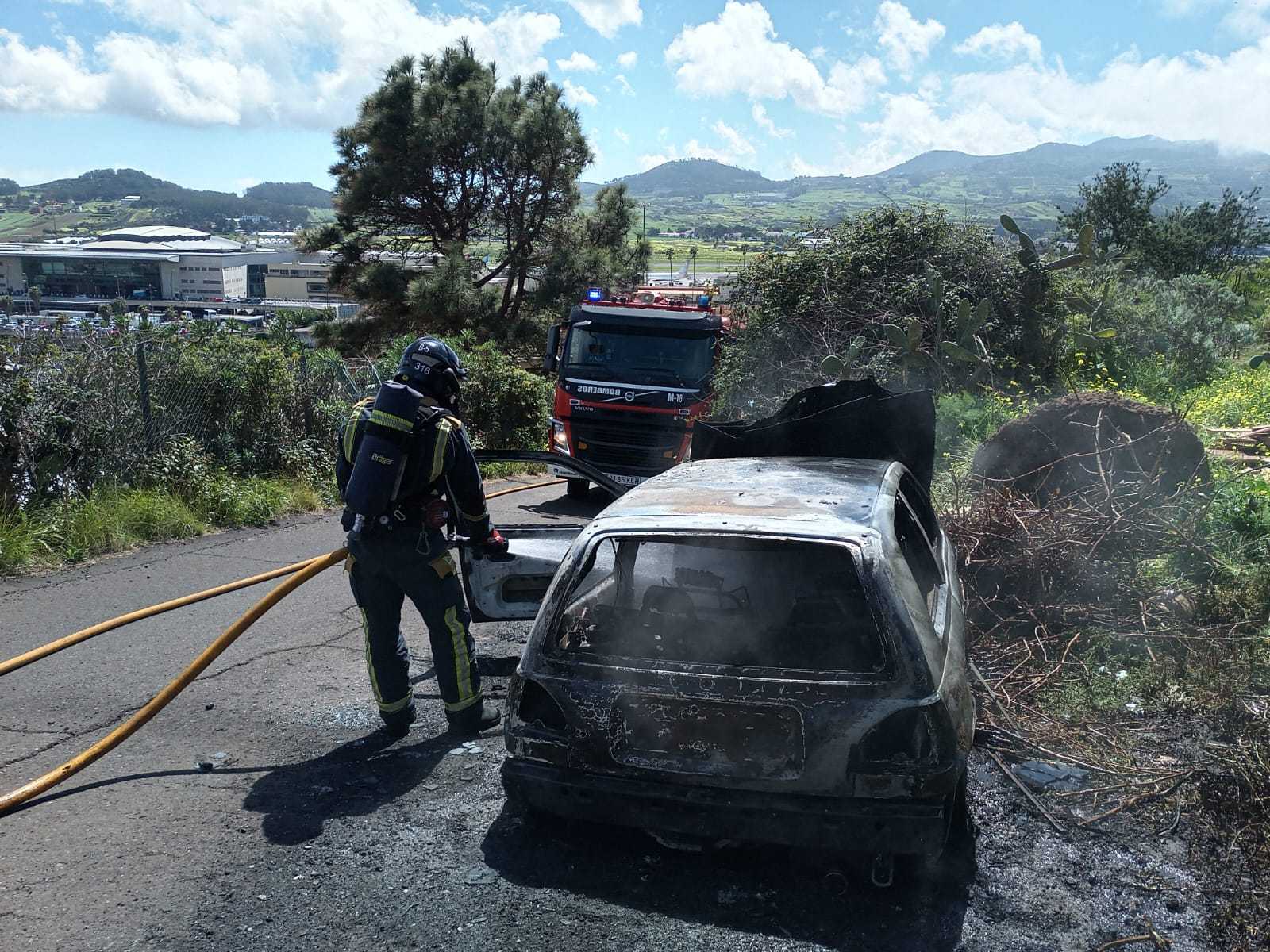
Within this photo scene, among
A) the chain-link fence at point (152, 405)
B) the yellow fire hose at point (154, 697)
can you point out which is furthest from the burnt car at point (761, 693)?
the chain-link fence at point (152, 405)

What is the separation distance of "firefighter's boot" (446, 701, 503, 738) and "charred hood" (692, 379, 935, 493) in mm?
2766

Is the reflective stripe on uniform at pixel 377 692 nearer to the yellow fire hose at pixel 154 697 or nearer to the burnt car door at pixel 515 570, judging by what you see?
the yellow fire hose at pixel 154 697

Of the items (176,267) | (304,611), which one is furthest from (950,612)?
(176,267)

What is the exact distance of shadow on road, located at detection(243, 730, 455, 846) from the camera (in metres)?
4.01

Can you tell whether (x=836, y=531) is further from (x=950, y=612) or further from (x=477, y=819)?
(x=477, y=819)

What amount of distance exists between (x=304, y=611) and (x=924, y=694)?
502cm

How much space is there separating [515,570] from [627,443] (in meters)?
5.75

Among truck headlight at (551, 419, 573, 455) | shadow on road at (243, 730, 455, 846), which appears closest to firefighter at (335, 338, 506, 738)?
shadow on road at (243, 730, 455, 846)

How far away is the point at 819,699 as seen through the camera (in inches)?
127

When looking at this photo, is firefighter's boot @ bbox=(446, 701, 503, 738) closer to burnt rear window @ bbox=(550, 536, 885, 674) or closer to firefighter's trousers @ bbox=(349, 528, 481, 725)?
firefighter's trousers @ bbox=(349, 528, 481, 725)

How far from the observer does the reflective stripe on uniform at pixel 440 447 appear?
4.55 m

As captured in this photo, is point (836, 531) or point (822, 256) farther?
point (822, 256)

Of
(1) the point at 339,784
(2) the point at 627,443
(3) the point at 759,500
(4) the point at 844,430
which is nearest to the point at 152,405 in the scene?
(2) the point at 627,443

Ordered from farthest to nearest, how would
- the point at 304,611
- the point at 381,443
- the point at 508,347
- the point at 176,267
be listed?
the point at 176,267
the point at 508,347
the point at 304,611
the point at 381,443
